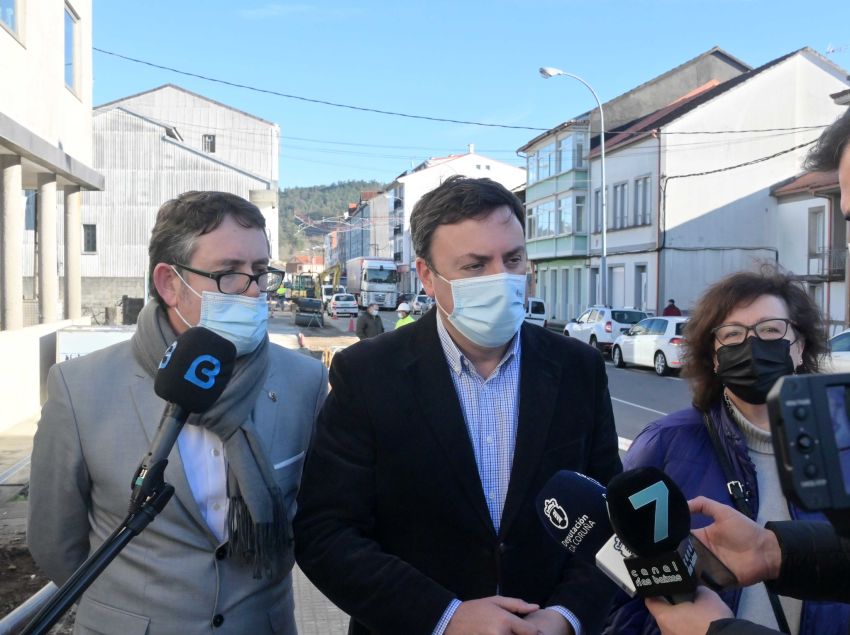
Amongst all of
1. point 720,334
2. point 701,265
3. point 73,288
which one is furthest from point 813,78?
point 720,334

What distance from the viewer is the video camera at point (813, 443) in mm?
1005

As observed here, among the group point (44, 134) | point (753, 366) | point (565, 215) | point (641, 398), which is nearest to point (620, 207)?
point (565, 215)

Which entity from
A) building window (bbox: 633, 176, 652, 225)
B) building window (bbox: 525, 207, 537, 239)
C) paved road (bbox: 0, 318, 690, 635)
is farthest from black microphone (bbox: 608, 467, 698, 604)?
building window (bbox: 525, 207, 537, 239)

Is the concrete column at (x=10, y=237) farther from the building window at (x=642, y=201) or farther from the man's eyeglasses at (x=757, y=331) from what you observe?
the building window at (x=642, y=201)

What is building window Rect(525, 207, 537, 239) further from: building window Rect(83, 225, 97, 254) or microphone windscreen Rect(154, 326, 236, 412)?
microphone windscreen Rect(154, 326, 236, 412)

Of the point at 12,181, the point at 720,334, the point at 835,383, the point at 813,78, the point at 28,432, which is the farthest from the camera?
the point at 813,78

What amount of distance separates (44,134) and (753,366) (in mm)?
13054

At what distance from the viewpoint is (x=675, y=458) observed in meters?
2.66

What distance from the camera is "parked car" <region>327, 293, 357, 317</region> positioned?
51.4 m

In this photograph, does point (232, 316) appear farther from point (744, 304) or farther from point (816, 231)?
point (816, 231)

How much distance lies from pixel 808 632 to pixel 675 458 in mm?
614

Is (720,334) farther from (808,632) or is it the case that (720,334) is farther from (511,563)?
(511,563)

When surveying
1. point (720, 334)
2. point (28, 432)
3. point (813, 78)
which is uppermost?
point (813, 78)

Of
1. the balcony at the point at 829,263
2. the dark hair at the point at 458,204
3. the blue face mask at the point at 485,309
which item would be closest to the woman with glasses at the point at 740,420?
the blue face mask at the point at 485,309
